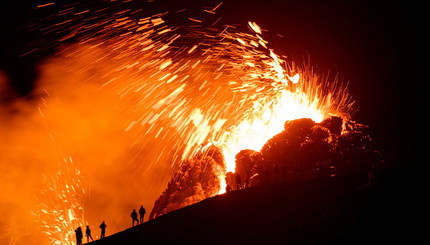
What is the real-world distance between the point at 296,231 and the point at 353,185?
219 inches

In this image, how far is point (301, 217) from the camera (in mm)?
16219

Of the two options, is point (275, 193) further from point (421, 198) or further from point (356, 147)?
point (356, 147)

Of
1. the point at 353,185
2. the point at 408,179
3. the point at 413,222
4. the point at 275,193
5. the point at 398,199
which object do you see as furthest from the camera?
the point at 275,193

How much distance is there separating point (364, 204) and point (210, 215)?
7.79 meters

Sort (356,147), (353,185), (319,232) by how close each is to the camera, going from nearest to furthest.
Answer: (319,232) < (353,185) < (356,147)

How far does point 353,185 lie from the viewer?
18656mm

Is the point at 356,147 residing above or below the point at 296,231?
above

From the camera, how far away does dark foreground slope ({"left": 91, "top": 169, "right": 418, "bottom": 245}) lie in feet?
45.1

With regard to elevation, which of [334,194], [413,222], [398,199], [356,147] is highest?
[356,147]

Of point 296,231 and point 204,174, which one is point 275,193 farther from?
point 204,174

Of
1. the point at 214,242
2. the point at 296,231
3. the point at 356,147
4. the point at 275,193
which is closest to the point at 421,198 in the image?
the point at 296,231

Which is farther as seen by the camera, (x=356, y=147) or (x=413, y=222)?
(x=356, y=147)

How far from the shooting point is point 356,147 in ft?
171

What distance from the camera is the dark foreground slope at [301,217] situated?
1374 centimetres
